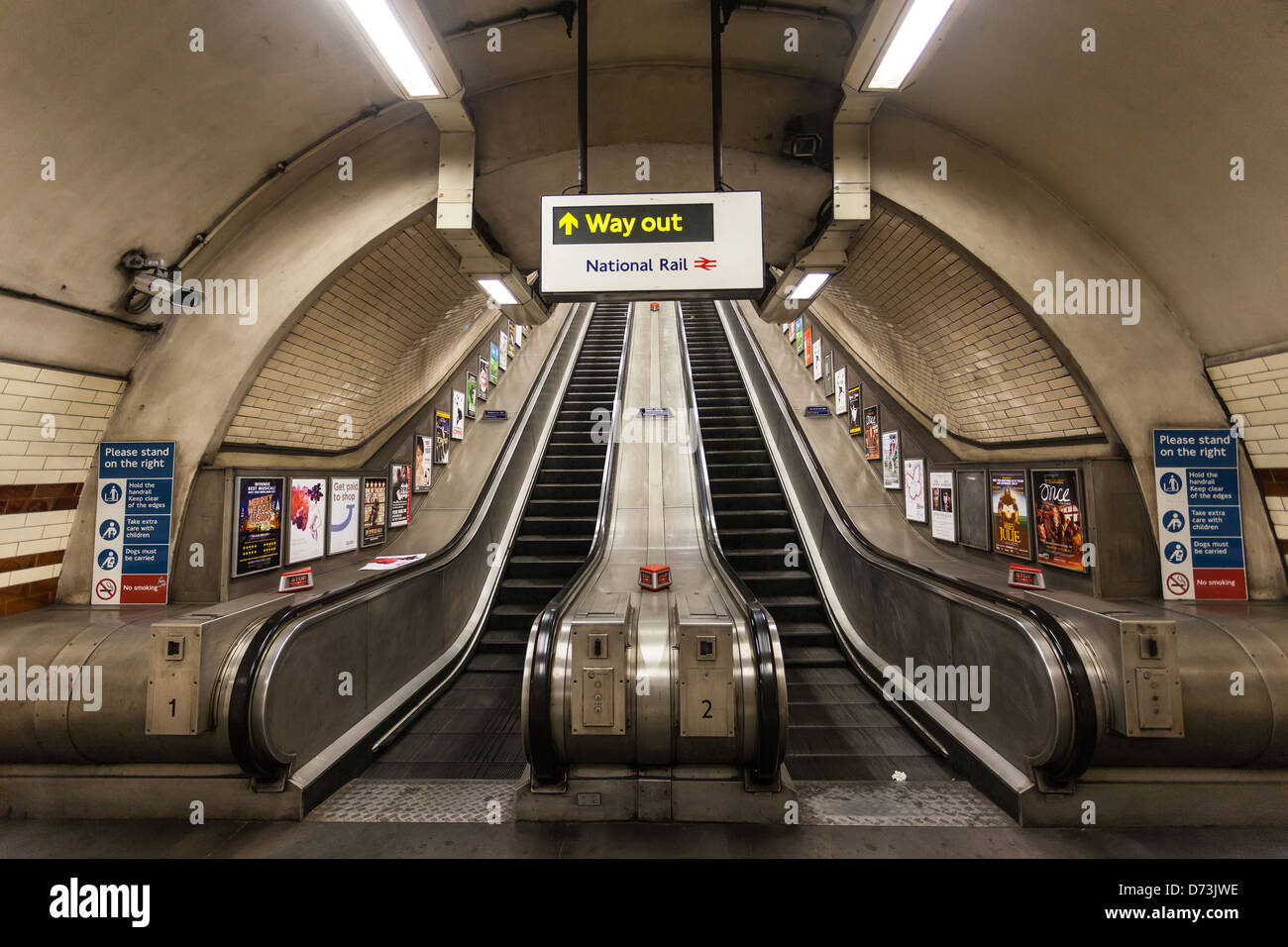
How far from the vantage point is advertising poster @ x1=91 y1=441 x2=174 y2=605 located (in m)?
3.26

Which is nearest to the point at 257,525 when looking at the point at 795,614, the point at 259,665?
the point at 259,665

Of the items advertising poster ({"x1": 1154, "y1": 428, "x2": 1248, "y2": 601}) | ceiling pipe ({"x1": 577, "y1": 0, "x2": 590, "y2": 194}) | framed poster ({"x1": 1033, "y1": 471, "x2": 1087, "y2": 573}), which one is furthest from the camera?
framed poster ({"x1": 1033, "y1": 471, "x2": 1087, "y2": 573})

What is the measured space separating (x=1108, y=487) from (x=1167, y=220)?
1.52m

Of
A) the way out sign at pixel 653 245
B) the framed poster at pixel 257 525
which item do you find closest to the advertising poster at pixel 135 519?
the framed poster at pixel 257 525

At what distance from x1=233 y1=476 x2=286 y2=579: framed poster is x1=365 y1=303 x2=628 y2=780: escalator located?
1559 millimetres

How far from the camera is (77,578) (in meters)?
3.24

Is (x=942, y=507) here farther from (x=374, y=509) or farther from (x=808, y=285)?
(x=374, y=509)

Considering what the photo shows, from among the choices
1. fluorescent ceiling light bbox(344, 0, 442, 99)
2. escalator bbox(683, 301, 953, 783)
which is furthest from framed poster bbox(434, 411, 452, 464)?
fluorescent ceiling light bbox(344, 0, 442, 99)

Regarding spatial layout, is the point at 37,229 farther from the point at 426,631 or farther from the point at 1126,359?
the point at 1126,359

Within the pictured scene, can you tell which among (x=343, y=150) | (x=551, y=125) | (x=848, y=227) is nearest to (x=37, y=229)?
(x=343, y=150)

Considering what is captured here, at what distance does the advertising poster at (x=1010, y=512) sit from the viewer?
150 inches

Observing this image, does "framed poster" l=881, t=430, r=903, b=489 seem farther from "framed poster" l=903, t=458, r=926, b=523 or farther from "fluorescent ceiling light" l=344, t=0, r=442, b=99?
"fluorescent ceiling light" l=344, t=0, r=442, b=99

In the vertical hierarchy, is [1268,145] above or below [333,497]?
above

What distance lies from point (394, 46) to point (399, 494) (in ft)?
13.1
